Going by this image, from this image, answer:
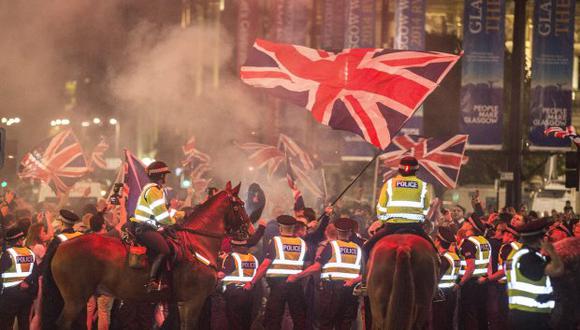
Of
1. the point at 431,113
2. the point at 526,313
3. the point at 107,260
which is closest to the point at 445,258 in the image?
the point at 526,313

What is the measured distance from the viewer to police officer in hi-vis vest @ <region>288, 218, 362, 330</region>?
45.4 ft

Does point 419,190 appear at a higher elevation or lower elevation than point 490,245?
higher

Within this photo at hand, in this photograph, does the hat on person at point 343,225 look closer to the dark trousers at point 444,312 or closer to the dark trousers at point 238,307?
the dark trousers at point 238,307

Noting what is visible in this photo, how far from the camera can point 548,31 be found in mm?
30281

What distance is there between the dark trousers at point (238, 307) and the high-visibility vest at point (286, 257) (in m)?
0.59

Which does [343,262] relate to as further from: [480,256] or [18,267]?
[18,267]

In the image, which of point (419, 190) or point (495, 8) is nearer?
point (419, 190)

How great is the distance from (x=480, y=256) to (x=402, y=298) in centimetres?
403

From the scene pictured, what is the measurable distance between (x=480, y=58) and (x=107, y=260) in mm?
20259

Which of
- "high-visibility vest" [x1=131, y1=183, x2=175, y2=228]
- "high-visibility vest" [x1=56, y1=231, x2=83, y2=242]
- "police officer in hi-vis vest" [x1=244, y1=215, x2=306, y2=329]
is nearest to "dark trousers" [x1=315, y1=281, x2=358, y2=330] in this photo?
"police officer in hi-vis vest" [x1=244, y1=215, x2=306, y2=329]

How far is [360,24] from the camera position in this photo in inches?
1313

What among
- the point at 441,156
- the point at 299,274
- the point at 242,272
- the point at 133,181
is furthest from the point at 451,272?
the point at 441,156

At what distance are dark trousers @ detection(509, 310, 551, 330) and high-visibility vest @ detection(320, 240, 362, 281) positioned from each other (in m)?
3.93

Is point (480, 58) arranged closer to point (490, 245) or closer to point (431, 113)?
point (431, 113)
